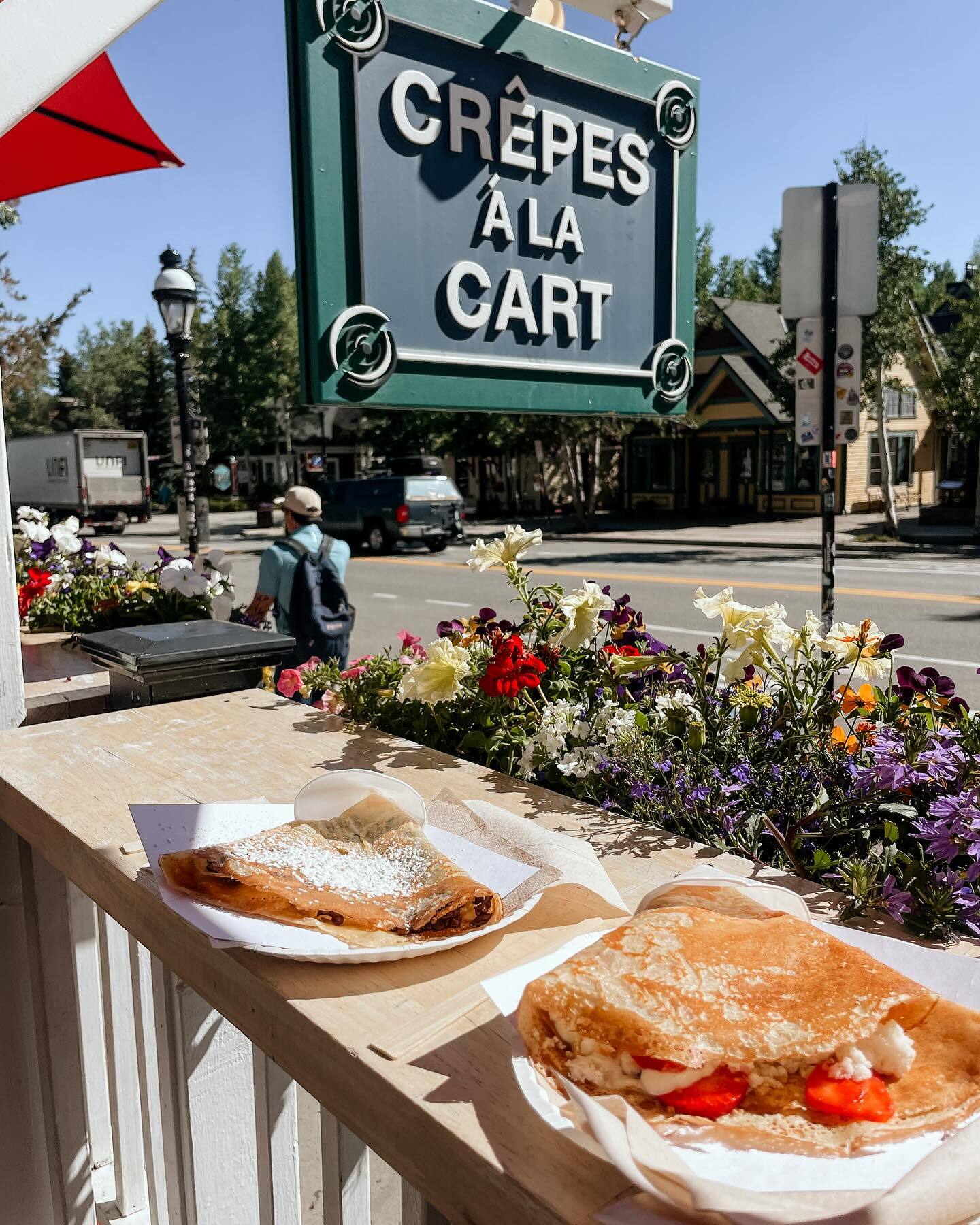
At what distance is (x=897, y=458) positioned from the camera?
3275 cm

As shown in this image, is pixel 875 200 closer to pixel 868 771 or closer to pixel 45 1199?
pixel 868 771

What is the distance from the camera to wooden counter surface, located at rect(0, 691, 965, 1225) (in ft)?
2.80

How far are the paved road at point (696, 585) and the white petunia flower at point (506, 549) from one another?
19.8ft

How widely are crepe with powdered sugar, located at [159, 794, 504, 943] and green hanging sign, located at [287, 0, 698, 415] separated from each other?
0.66 meters

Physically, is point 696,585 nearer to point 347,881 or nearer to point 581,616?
point 581,616

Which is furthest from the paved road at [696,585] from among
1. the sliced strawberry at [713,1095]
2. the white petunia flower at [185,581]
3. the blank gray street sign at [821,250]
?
the sliced strawberry at [713,1095]

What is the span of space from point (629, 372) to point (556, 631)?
0.85 meters

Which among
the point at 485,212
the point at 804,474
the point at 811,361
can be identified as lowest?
the point at 804,474

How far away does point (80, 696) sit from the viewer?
3.04 metres

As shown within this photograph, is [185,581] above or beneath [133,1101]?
above

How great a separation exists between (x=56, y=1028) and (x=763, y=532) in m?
25.7

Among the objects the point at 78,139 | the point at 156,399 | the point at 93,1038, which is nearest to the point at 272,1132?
the point at 93,1038

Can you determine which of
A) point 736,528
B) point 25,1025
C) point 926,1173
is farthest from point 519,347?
point 736,528

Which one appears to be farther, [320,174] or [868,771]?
[868,771]
